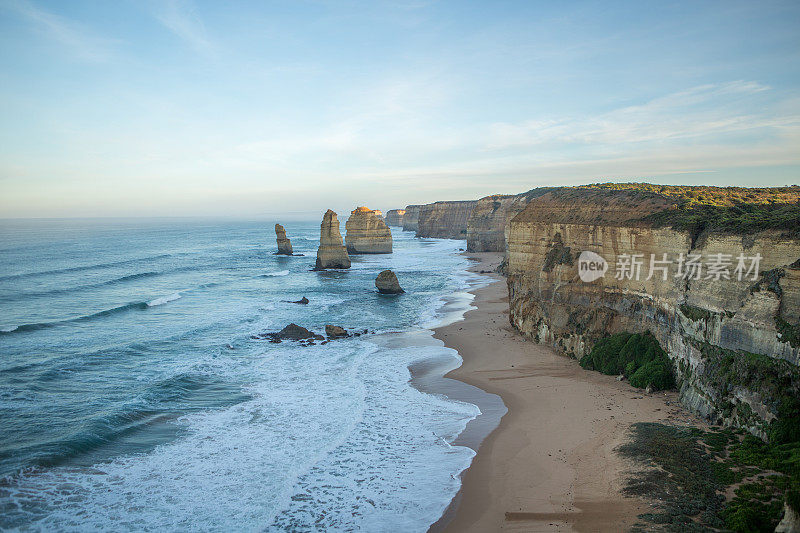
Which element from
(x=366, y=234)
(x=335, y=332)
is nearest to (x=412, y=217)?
(x=366, y=234)

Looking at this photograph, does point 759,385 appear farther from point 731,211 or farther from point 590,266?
point 590,266

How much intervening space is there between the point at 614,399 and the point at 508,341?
31.0ft

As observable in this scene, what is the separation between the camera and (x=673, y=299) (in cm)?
1777

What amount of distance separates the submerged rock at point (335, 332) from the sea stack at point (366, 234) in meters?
49.4

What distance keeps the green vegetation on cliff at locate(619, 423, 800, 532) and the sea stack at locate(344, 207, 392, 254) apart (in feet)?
224

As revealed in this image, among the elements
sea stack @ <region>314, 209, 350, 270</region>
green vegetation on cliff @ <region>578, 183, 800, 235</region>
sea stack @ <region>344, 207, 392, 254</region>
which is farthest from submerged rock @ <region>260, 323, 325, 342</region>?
sea stack @ <region>344, 207, 392, 254</region>

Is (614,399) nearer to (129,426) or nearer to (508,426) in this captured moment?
(508,426)

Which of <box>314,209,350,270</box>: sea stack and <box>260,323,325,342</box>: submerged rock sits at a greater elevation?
<box>314,209,350,270</box>: sea stack

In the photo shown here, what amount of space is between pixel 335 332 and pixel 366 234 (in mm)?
53381

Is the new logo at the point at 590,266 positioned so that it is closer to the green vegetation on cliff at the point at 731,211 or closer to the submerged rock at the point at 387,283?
the green vegetation on cliff at the point at 731,211

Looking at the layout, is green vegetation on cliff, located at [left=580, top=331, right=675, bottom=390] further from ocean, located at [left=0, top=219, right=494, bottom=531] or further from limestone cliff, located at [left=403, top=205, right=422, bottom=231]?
limestone cliff, located at [left=403, top=205, right=422, bottom=231]

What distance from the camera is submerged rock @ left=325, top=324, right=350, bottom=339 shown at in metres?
30.3

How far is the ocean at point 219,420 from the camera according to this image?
1226 cm

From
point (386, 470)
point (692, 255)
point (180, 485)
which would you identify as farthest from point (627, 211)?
point (180, 485)
